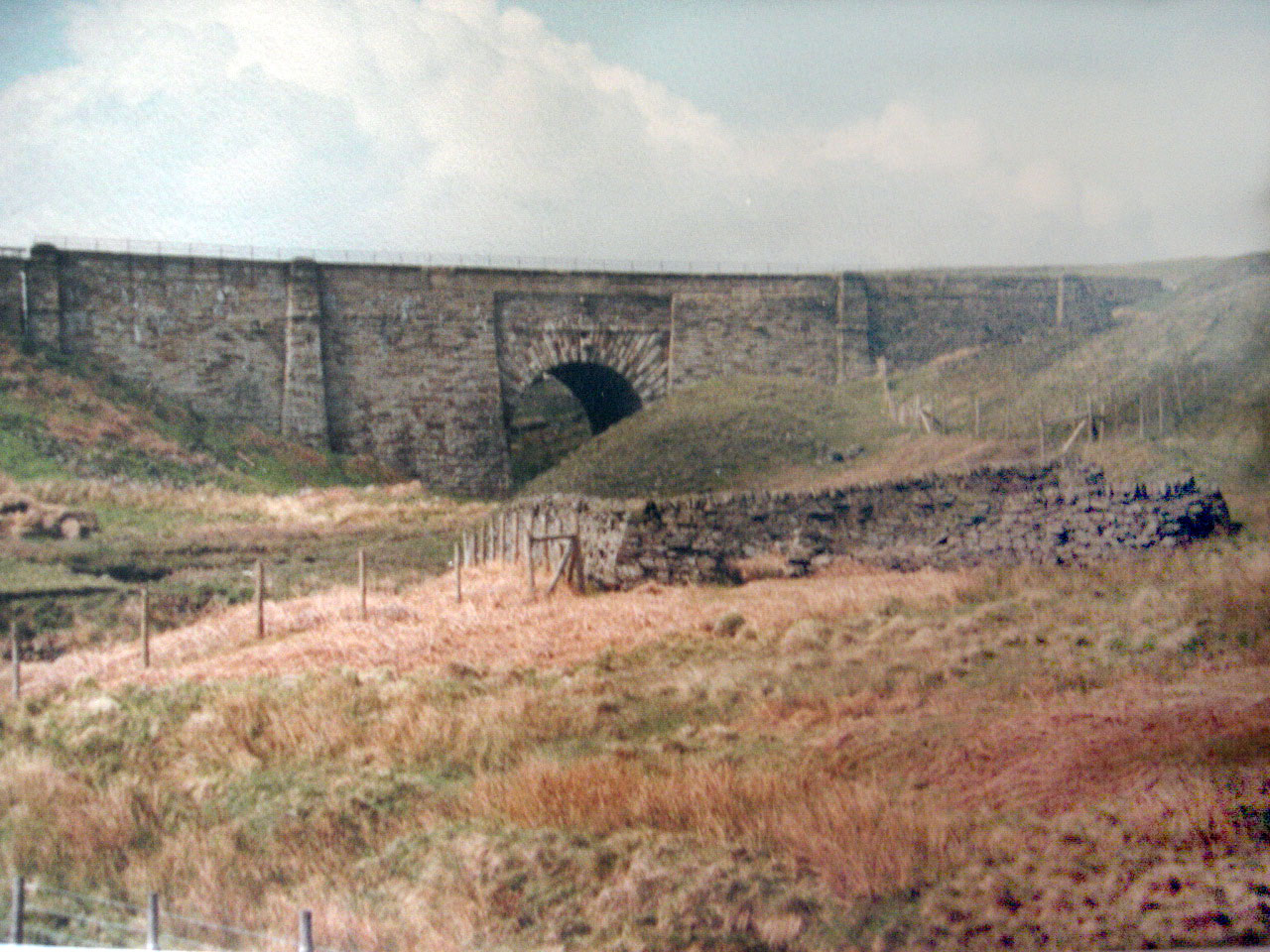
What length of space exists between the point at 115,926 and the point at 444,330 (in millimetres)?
2963

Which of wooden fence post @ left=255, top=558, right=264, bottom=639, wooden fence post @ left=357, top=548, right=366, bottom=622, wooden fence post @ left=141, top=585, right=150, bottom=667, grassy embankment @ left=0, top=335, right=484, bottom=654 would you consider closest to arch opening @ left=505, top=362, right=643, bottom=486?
grassy embankment @ left=0, top=335, right=484, bottom=654

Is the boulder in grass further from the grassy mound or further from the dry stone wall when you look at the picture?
the grassy mound

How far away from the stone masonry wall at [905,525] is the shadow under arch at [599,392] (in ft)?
2.37

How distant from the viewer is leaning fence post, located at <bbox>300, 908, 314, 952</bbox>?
328cm

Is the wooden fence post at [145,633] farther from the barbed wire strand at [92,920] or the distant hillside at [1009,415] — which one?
the distant hillside at [1009,415]

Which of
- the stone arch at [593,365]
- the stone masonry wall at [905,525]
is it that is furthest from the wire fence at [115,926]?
the stone arch at [593,365]

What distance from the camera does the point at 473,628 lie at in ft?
13.4

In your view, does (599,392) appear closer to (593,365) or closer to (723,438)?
(593,365)

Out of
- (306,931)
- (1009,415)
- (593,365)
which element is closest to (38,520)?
(306,931)

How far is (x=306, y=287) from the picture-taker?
16.4ft

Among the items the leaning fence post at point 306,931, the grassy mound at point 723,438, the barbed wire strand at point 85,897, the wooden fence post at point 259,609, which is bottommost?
the barbed wire strand at point 85,897

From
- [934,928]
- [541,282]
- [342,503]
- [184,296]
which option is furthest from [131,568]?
[934,928]

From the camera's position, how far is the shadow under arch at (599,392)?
488cm

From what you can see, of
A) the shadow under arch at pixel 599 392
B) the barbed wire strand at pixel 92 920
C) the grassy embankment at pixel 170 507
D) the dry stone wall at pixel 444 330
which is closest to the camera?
the barbed wire strand at pixel 92 920
